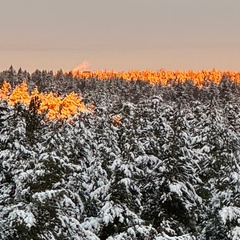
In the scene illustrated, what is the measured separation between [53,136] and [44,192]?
6046mm

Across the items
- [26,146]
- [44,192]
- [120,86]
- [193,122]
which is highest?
[120,86]

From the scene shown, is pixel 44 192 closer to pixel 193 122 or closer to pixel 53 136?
pixel 53 136

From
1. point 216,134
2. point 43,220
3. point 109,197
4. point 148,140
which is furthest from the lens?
point 216,134

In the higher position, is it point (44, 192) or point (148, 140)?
point (148, 140)

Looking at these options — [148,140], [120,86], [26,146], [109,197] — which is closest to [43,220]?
[109,197]

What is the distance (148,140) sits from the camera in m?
21.0

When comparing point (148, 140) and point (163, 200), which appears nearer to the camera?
point (163, 200)

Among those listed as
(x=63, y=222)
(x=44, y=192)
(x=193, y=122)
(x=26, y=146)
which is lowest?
(x=63, y=222)

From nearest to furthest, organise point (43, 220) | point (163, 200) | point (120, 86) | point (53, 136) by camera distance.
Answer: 1. point (43, 220)
2. point (163, 200)
3. point (53, 136)
4. point (120, 86)

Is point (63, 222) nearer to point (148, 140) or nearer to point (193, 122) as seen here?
point (148, 140)

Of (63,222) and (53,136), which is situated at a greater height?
(53,136)

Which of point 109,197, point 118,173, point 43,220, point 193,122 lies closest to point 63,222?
point 43,220

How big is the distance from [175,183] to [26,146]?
21.1ft

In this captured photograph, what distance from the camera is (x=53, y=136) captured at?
1780 centimetres
